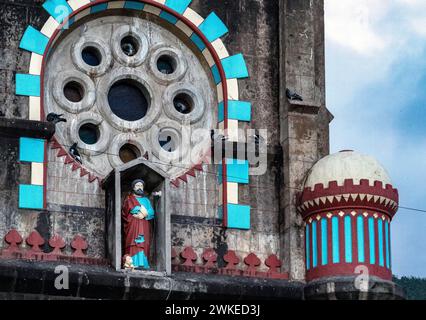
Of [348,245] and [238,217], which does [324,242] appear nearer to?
[348,245]

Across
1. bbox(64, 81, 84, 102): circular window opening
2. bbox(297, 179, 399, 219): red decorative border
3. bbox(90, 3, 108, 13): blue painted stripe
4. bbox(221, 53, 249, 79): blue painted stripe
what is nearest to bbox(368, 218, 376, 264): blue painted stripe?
bbox(297, 179, 399, 219): red decorative border

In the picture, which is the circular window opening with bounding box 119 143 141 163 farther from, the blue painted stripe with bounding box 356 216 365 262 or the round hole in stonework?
the blue painted stripe with bounding box 356 216 365 262

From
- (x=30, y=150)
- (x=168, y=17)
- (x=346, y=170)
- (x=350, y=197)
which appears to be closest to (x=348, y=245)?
(x=350, y=197)

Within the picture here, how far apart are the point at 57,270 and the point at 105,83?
174 inches

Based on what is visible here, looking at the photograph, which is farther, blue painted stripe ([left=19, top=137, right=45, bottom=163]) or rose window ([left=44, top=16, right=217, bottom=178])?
rose window ([left=44, top=16, right=217, bottom=178])

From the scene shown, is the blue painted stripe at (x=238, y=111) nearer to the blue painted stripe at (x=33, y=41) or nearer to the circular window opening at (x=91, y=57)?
the circular window opening at (x=91, y=57)

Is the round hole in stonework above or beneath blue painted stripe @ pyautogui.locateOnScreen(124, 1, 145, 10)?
beneath

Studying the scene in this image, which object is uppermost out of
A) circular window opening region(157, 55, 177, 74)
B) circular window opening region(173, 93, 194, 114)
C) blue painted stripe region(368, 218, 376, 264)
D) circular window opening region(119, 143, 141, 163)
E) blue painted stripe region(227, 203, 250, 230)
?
circular window opening region(157, 55, 177, 74)

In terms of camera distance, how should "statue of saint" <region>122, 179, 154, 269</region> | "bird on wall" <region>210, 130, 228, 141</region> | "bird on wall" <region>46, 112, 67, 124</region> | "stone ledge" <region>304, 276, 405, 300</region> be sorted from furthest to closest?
"bird on wall" <region>210, 130, 228, 141</region> < "bird on wall" <region>46, 112, 67, 124</region> < "stone ledge" <region>304, 276, 405, 300</region> < "statue of saint" <region>122, 179, 154, 269</region>

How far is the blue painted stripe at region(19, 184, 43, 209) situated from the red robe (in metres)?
1.53

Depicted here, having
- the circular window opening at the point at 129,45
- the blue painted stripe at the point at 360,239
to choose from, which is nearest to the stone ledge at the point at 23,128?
the circular window opening at the point at 129,45

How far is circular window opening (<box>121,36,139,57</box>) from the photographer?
34.5 m

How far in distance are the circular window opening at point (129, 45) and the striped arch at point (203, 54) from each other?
0.59 m
